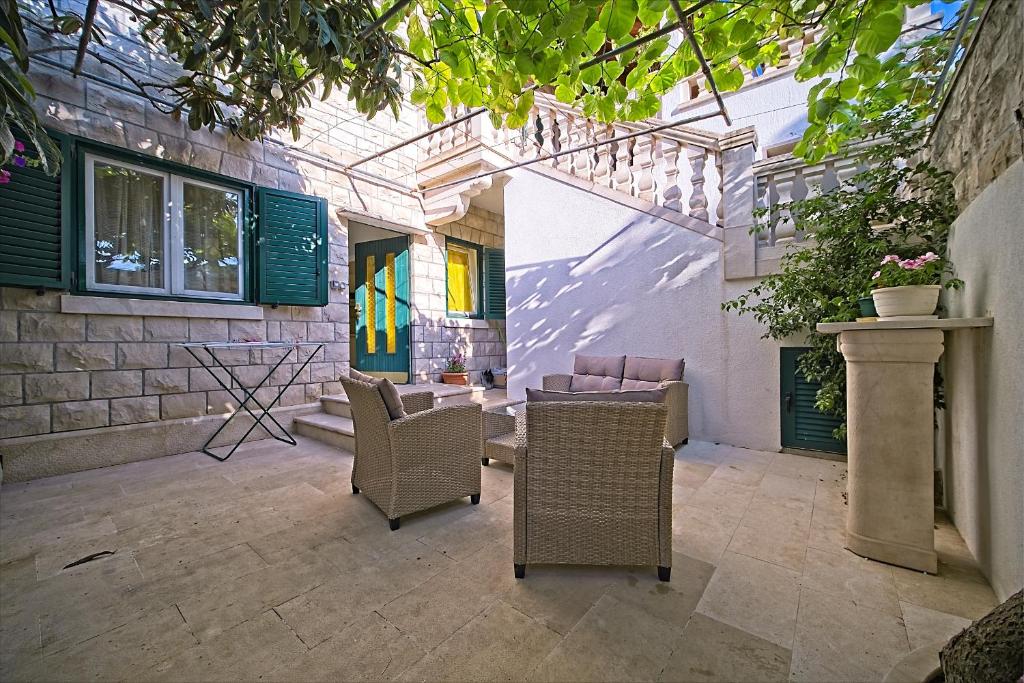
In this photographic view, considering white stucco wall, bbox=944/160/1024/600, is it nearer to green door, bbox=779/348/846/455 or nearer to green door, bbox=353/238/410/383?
green door, bbox=779/348/846/455

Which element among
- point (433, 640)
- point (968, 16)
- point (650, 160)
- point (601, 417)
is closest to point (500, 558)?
point (433, 640)

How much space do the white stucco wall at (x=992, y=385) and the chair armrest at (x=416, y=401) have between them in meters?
2.85

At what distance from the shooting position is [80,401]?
330 centimetres

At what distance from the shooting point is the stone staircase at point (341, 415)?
3.90m

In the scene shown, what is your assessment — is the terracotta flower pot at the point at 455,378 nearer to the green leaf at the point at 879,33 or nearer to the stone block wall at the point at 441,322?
the stone block wall at the point at 441,322

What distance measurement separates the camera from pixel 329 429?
4043 millimetres

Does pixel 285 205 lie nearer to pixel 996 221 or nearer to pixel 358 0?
pixel 358 0

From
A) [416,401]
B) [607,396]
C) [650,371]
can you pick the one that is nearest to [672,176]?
[650,371]

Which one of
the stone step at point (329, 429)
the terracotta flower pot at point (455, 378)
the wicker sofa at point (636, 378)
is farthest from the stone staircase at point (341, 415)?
the wicker sofa at point (636, 378)

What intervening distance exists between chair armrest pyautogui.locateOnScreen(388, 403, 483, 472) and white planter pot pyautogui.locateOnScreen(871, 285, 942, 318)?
2.18 m

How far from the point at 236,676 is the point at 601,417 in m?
1.52

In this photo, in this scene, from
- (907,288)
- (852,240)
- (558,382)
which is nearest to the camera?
(907,288)

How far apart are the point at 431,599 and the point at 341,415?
131 inches

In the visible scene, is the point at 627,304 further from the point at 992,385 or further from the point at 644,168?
the point at 992,385
